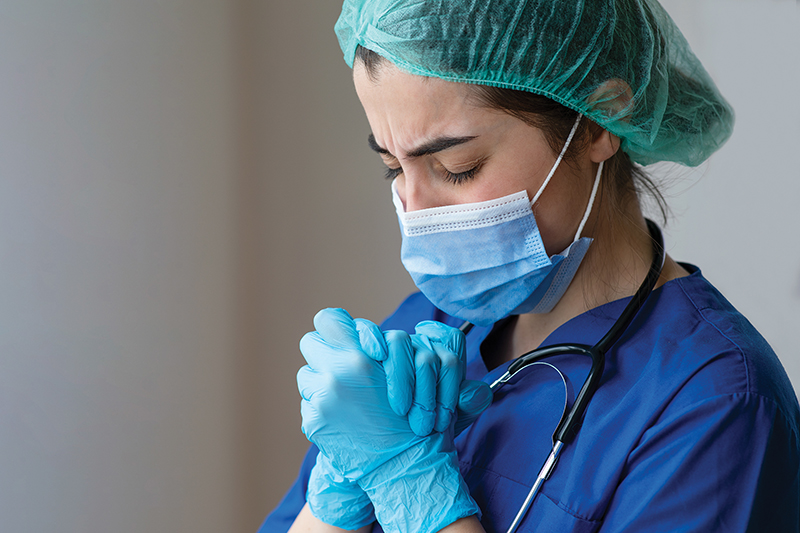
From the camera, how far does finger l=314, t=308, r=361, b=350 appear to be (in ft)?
3.06

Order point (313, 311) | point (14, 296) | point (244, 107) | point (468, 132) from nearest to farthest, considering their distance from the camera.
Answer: point (468, 132)
point (14, 296)
point (244, 107)
point (313, 311)

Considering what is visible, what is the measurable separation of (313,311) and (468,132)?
49.7 inches

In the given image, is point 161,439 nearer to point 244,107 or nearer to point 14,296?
point 14,296

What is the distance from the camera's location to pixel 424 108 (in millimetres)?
881

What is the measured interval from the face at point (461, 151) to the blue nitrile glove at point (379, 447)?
29cm

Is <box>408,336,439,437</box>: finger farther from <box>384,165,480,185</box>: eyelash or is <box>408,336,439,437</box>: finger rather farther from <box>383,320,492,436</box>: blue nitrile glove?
<box>384,165,480,185</box>: eyelash

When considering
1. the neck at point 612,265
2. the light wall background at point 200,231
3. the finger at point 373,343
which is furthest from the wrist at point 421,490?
the light wall background at point 200,231

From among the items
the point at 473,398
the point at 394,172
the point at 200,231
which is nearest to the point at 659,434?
the point at 473,398

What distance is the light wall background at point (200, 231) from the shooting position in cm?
123

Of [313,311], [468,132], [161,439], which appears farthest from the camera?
[313,311]

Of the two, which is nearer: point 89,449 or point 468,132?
point 468,132

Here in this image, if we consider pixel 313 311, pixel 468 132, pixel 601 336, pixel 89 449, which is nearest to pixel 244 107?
pixel 313 311

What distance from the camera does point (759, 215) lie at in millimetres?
1474

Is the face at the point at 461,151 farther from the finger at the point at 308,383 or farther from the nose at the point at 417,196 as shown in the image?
the finger at the point at 308,383
